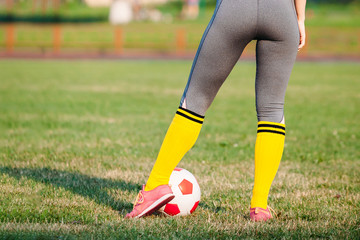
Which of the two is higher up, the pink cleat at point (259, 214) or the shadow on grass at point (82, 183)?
the pink cleat at point (259, 214)

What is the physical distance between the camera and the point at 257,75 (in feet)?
11.3

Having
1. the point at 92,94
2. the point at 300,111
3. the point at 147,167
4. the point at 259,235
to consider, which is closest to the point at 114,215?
the point at 259,235

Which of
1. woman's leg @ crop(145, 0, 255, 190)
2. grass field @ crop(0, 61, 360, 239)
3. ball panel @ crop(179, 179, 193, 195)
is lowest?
grass field @ crop(0, 61, 360, 239)

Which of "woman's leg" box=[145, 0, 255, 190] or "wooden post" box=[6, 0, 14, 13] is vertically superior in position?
"wooden post" box=[6, 0, 14, 13]

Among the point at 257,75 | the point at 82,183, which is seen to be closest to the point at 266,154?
the point at 257,75

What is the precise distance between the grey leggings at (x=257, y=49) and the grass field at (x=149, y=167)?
0.86 metres

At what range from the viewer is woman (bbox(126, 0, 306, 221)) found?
324 centimetres

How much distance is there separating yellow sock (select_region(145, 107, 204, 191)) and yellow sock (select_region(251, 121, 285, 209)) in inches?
18.0

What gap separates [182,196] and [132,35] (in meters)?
37.1

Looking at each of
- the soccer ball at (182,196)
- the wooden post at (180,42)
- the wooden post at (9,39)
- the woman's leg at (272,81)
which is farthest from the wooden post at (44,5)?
the woman's leg at (272,81)

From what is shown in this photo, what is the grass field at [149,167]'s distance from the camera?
3430 millimetres

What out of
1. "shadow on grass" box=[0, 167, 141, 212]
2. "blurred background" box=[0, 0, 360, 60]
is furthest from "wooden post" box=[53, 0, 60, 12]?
"shadow on grass" box=[0, 167, 141, 212]

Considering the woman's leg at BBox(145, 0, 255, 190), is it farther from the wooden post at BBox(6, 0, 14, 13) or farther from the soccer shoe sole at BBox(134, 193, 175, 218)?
the wooden post at BBox(6, 0, 14, 13)

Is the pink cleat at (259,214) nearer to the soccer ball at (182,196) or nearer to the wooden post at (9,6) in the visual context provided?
the soccer ball at (182,196)
